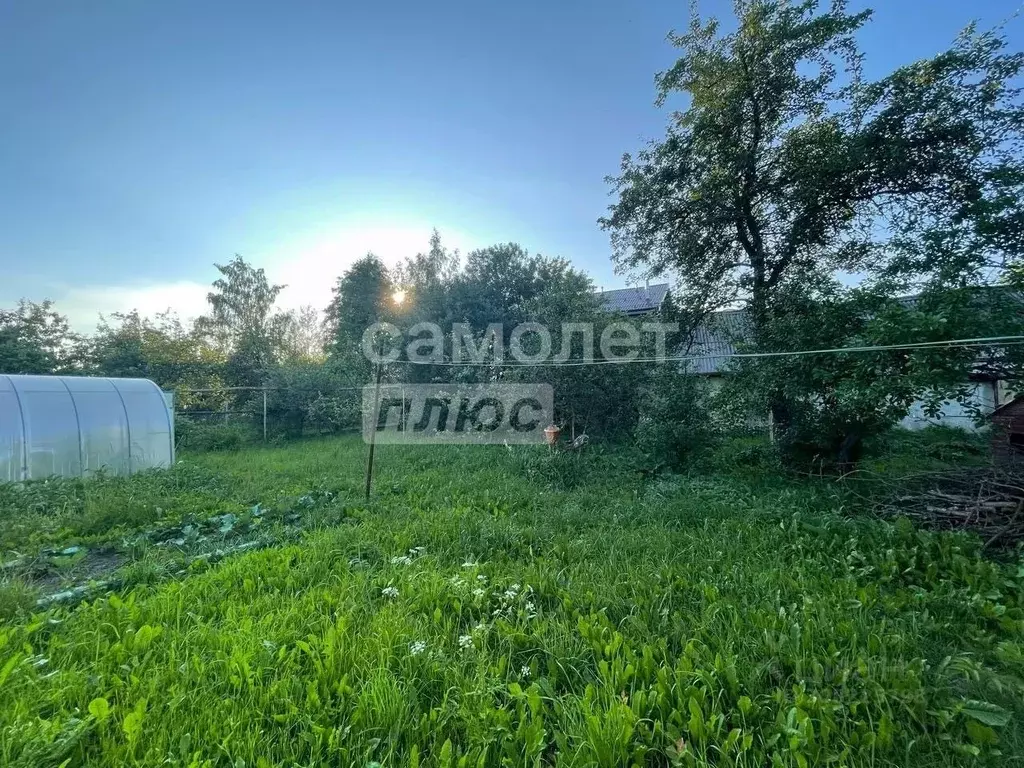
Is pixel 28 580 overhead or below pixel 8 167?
below

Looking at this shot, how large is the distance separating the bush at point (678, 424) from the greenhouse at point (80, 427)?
Result: 838 centimetres

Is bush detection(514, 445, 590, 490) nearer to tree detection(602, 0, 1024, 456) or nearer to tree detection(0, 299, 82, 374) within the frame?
tree detection(602, 0, 1024, 456)

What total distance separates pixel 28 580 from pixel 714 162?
8.74 m

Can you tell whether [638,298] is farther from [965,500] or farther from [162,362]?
[162,362]

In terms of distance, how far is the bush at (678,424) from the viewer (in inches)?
243

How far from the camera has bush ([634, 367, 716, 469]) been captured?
616 cm

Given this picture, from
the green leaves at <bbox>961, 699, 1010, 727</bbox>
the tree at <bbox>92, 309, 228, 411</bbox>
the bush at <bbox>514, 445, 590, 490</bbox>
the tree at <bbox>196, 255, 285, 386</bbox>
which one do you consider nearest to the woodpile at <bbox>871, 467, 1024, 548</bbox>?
the green leaves at <bbox>961, 699, 1010, 727</bbox>

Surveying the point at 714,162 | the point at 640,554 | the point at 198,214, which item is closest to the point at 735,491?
the point at 640,554

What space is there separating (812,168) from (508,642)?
22.8 ft

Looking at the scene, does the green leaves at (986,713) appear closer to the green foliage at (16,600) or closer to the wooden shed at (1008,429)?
the wooden shed at (1008,429)

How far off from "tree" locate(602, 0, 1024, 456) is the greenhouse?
9293 millimetres

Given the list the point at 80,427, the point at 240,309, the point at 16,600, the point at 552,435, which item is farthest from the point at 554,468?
the point at 240,309

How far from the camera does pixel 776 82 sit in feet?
18.2

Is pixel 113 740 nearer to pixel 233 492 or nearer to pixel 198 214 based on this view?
pixel 233 492
